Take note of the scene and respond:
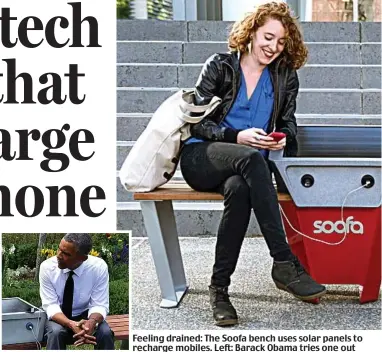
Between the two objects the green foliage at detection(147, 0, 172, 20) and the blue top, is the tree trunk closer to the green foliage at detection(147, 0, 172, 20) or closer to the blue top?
the blue top

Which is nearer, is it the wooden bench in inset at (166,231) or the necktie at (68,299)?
the necktie at (68,299)

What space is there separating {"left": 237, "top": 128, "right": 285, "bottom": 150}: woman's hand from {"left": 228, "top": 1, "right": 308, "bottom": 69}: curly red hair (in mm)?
266

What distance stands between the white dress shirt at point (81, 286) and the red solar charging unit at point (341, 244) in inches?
28.1

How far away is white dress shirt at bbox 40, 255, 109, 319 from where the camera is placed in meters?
2.37

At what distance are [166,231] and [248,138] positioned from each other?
0.42 metres

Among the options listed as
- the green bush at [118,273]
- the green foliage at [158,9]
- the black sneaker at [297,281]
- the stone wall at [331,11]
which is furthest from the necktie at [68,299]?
the green foliage at [158,9]

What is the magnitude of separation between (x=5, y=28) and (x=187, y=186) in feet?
2.40

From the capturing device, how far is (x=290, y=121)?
2.92 meters

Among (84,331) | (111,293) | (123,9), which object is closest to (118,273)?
(111,293)

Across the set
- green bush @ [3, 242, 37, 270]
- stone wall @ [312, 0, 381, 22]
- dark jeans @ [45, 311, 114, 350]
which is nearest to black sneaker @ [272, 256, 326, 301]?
dark jeans @ [45, 311, 114, 350]

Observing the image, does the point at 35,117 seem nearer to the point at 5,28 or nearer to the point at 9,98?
the point at 9,98

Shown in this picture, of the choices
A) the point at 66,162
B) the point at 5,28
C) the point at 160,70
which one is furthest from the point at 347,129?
the point at 160,70

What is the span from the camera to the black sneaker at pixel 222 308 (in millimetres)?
2703

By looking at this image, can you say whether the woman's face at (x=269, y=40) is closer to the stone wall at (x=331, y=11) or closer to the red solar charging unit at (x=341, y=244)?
the red solar charging unit at (x=341, y=244)
